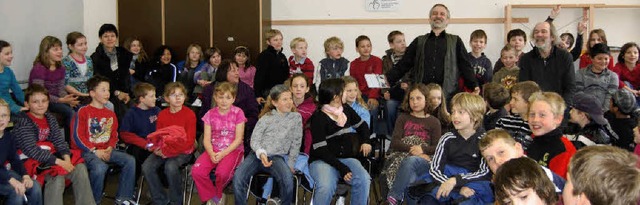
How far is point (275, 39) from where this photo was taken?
6.48m

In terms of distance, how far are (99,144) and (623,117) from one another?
3.84 metres

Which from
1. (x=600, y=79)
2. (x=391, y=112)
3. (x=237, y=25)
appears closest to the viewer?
(x=600, y=79)

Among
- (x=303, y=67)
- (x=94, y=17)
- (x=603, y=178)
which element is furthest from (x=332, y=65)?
(x=603, y=178)

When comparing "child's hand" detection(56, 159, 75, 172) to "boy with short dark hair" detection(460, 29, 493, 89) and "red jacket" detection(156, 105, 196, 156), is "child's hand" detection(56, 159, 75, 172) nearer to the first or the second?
"red jacket" detection(156, 105, 196, 156)

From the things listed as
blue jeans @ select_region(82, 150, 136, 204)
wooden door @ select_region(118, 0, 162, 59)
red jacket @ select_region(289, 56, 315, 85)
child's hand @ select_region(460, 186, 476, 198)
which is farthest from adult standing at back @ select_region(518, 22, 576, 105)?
wooden door @ select_region(118, 0, 162, 59)

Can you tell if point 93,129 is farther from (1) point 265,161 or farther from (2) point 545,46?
(2) point 545,46

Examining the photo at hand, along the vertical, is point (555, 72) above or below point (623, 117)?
above

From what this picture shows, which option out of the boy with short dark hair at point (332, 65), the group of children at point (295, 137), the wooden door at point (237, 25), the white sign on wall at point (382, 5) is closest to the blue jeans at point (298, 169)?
the group of children at point (295, 137)

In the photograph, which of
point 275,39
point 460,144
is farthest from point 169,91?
point 460,144

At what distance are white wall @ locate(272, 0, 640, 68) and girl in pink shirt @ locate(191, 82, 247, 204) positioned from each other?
2882 mm

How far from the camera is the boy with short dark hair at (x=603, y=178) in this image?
2.11m

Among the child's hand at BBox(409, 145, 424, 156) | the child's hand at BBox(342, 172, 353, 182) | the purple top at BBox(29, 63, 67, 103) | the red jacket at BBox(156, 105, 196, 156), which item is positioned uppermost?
the purple top at BBox(29, 63, 67, 103)

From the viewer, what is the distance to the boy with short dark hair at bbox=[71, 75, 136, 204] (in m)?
4.65

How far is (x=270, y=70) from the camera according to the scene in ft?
20.5
